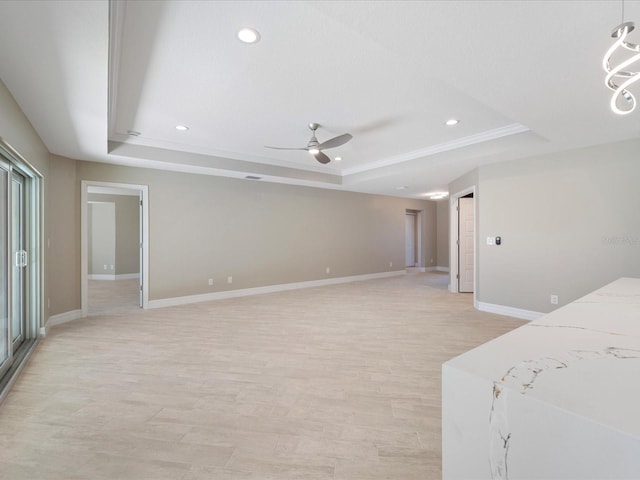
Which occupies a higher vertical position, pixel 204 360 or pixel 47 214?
pixel 47 214

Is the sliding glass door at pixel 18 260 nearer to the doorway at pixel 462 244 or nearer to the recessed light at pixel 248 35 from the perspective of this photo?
the recessed light at pixel 248 35

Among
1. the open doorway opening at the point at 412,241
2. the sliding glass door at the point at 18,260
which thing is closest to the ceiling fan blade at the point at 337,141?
the sliding glass door at the point at 18,260

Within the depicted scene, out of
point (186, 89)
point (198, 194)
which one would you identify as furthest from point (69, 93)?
point (198, 194)

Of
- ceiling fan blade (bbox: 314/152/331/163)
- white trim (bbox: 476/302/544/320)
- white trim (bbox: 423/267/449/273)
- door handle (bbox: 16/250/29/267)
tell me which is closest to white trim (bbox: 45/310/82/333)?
door handle (bbox: 16/250/29/267)

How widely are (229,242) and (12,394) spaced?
393cm

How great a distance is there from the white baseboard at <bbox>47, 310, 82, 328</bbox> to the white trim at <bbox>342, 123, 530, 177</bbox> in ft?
17.8

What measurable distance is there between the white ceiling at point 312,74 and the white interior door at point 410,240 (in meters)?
5.91

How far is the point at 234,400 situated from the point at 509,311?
14.2 feet

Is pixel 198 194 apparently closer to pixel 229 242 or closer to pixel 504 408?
pixel 229 242

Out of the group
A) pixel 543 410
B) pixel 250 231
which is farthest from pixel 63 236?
pixel 543 410

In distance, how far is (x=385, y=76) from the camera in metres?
2.76

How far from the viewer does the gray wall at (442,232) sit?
33.9 feet

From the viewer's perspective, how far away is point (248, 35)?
218cm

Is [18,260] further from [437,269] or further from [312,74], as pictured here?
[437,269]
